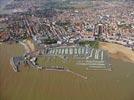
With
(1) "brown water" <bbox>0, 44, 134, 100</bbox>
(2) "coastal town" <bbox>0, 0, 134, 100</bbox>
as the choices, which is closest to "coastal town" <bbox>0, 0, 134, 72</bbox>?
(2) "coastal town" <bbox>0, 0, 134, 100</bbox>

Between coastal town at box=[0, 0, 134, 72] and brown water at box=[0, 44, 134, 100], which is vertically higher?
coastal town at box=[0, 0, 134, 72]

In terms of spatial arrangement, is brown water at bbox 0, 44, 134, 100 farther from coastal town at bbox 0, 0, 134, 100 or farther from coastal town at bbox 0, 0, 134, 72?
coastal town at bbox 0, 0, 134, 72

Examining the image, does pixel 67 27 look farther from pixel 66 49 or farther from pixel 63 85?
pixel 63 85

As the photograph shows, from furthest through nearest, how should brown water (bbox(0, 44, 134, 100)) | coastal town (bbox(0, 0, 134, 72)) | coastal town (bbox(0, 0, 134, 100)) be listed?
coastal town (bbox(0, 0, 134, 72)) < coastal town (bbox(0, 0, 134, 100)) < brown water (bbox(0, 44, 134, 100))

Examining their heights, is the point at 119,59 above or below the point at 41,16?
below

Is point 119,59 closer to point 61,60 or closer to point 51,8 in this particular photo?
point 61,60

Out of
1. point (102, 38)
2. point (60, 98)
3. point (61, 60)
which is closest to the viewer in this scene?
point (60, 98)

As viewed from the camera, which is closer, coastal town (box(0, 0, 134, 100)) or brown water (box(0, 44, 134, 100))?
brown water (box(0, 44, 134, 100))

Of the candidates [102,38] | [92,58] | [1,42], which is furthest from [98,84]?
[1,42]

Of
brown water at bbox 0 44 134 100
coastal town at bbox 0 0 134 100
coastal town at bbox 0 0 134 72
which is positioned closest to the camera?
brown water at bbox 0 44 134 100
